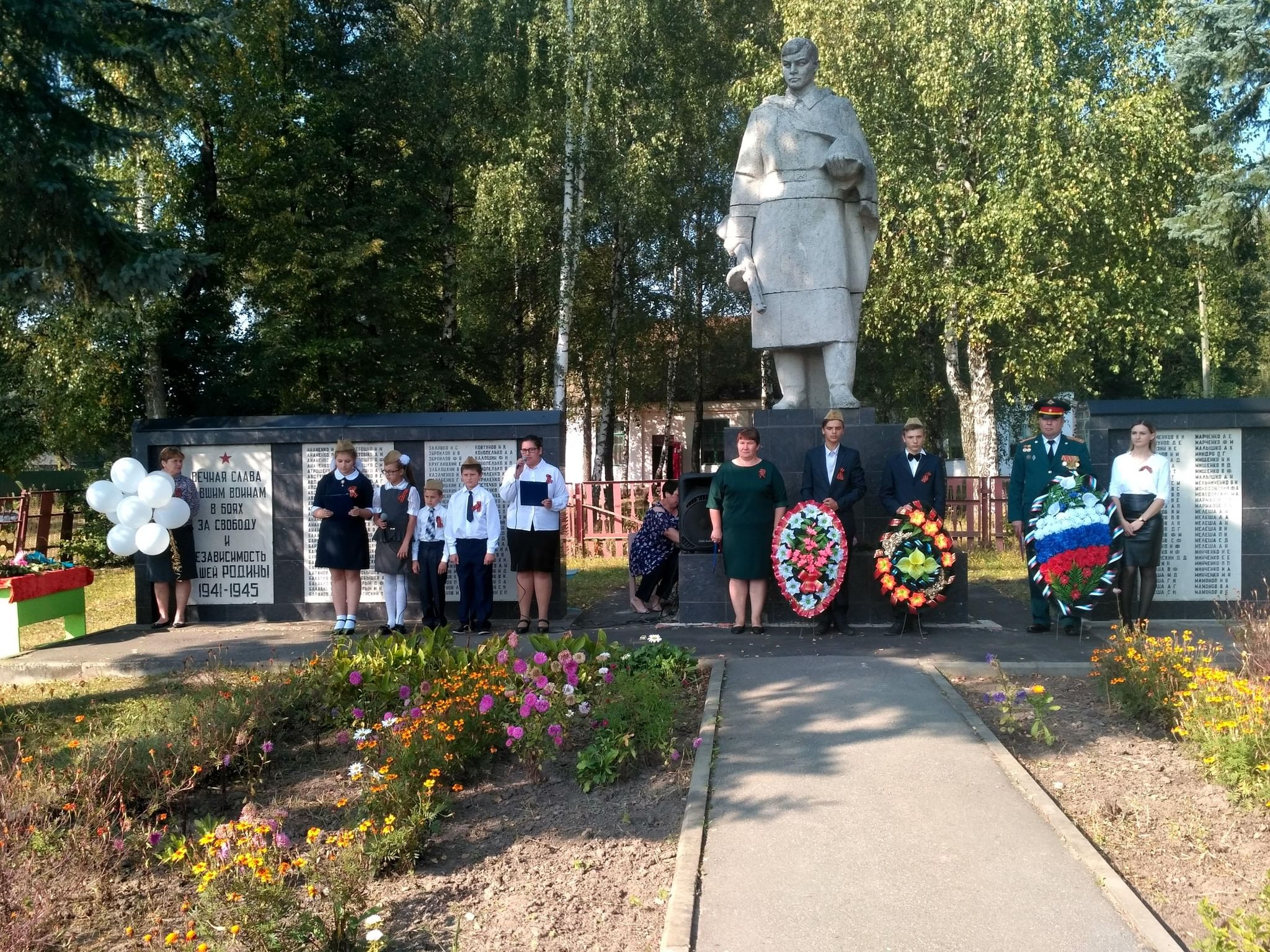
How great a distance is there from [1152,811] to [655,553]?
5.58 meters

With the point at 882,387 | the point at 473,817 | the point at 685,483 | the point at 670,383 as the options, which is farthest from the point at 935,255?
the point at 473,817

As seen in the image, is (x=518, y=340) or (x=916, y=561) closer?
(x=916, y=561)

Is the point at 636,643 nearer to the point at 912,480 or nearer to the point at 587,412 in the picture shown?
the point at 912,480

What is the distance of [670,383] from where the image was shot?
2925 centimetres

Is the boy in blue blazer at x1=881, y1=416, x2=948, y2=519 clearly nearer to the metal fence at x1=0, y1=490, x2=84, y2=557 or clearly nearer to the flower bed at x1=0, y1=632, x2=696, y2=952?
the flower bed at x1=0, y1=632, x2=696, y2=952

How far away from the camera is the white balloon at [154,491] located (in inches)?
367

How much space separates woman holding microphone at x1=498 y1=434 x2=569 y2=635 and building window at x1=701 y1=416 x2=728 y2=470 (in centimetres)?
2978

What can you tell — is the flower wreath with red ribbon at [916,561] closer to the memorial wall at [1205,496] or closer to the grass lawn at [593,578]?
the memorial wall at [1205,496]

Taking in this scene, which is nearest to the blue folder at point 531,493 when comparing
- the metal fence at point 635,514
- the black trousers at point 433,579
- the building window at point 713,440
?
the black trousers at point 433,579

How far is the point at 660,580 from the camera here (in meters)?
9.86

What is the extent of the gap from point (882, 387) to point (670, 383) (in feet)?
25.3

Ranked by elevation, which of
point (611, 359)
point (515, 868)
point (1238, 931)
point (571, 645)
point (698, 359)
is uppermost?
point (698, 359)

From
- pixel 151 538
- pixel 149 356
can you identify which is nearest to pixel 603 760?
pixel 151 538

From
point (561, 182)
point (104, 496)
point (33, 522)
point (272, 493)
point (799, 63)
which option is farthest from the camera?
point (561, 182)
